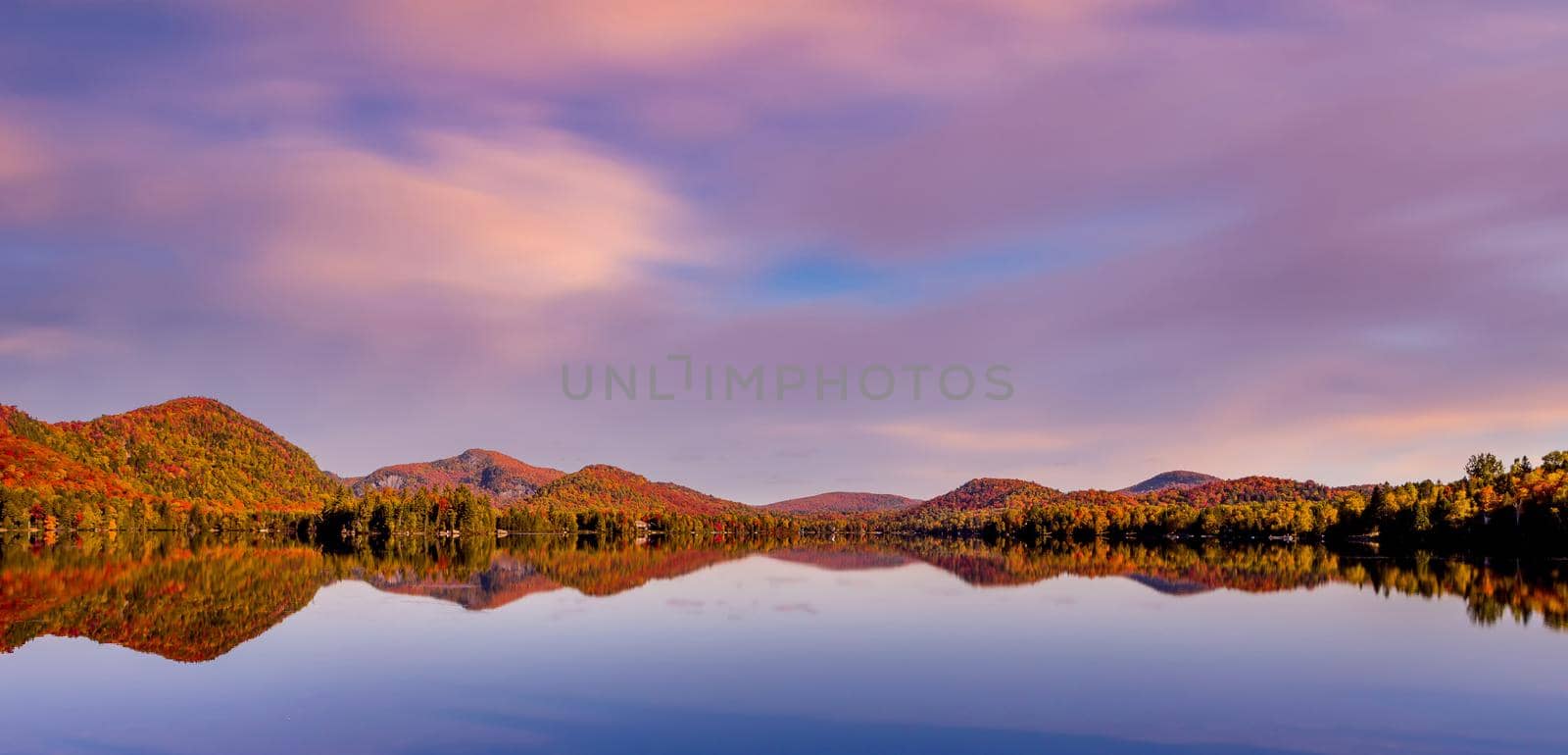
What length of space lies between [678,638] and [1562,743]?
23.0m

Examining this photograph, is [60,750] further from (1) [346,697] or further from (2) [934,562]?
(2) [934,562]

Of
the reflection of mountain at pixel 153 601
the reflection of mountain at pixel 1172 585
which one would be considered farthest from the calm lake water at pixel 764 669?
the reflection of mountain at pixel 1172 585

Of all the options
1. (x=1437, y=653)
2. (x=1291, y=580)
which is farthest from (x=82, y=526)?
(x=1437, y=653)

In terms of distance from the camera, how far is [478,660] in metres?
26.7

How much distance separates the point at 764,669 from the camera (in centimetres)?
2602

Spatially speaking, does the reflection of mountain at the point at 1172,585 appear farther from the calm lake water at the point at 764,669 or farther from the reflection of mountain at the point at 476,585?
the reflection of mountain at the point at 476,585

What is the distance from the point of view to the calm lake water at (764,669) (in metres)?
18.7

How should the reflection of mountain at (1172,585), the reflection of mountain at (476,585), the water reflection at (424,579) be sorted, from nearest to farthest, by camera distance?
the water reflection at (424,579) < the reflection of mountain at (476,585) < the reflection of mountain at (1172,585)

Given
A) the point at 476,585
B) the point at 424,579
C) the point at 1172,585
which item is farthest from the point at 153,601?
the point at 1172,585

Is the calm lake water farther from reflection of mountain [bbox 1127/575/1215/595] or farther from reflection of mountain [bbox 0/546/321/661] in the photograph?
reflection of mountain [bbox 1127/575/1215/595]

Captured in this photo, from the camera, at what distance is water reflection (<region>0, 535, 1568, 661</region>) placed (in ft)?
109

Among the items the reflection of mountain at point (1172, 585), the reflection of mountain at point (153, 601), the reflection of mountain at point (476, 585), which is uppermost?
the reflection of mountain at point (153, 601)

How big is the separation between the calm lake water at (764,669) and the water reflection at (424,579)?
35cm

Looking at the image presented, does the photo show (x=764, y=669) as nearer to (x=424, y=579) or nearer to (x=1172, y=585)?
(x=424, y=579)
